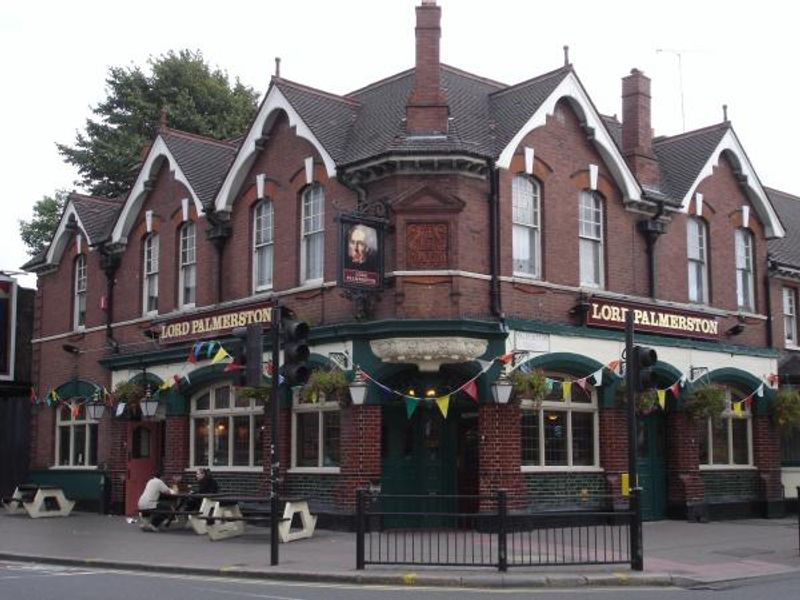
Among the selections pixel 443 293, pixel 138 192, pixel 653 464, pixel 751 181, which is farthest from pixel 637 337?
pixel 138 192

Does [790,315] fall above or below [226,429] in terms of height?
above

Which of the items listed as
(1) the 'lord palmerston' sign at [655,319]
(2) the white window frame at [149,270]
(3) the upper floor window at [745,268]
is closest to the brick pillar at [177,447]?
(2) the white window frame at [149,270]

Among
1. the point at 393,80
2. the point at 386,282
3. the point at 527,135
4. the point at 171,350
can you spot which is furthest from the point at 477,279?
the point at 171,350

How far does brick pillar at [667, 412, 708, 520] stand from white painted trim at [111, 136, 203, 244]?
13.6m

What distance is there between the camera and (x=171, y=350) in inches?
1000

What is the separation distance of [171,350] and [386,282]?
283 inches

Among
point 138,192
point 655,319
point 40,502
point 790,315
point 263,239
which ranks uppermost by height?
point 138,192

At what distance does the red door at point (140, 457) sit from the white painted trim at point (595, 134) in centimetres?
1218

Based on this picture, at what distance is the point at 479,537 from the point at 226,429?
778cm

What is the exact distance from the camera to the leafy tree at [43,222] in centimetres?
4888

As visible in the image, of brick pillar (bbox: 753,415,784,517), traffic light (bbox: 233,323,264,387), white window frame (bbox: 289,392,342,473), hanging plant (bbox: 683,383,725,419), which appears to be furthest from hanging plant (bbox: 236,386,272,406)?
brick pillar (bbox: 753,415,784,517)

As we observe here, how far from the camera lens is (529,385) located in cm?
2044

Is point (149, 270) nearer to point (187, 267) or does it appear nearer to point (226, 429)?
point (187, 267)

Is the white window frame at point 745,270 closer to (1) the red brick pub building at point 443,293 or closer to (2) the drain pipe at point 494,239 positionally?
(1) the red brick pub building at point 443,293
